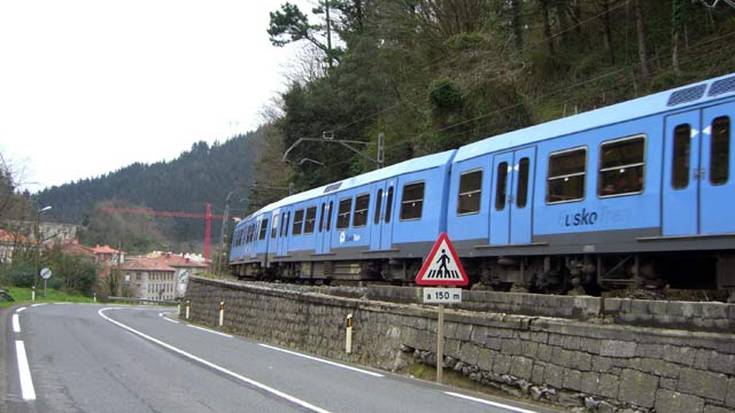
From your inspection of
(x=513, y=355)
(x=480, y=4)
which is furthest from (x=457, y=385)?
(x=480, y=4)

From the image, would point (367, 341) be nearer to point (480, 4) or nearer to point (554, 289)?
point (554, 289)

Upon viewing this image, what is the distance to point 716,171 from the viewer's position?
9.62 meters

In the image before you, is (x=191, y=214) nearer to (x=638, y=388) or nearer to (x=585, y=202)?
(x=585, y=202)

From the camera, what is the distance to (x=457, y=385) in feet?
39.2

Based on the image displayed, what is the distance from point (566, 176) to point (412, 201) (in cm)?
547

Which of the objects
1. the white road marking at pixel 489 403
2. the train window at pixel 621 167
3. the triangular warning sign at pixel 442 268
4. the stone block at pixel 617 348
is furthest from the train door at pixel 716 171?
the triangular warning sign at pixel 442 268

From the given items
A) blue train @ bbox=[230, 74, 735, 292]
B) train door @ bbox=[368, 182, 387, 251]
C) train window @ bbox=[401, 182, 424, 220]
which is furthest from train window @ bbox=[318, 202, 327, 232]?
train window @ bbox=[401, 182, 424, 220]

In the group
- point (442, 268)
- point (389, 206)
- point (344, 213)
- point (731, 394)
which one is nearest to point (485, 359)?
point (442, 268)

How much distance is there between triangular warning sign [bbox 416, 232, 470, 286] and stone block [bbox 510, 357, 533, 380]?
5.62ft

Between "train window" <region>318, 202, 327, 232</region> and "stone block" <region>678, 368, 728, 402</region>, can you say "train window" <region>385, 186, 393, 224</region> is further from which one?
"stone block" <region>678, 368, 728, 402</region>

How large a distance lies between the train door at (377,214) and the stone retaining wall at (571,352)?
8.14 feet

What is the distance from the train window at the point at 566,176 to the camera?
12094 millimetres

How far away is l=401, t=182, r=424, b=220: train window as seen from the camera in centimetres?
1698

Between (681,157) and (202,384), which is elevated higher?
(681,157)
